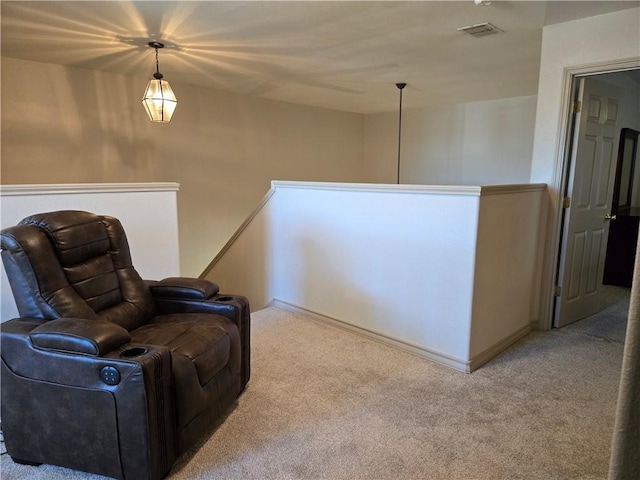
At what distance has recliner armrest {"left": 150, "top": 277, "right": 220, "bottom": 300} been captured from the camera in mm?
2430

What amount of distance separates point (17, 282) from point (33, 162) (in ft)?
10.0

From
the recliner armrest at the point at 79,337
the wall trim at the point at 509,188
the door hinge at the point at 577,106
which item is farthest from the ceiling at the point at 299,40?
the recliner armrest at the point at 79,337

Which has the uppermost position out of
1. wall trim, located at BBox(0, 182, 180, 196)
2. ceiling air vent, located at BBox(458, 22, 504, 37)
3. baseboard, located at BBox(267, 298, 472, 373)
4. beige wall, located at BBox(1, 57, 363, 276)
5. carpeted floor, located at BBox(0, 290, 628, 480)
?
ceiling air vent, located at BBox(458, 22, 504, 37)

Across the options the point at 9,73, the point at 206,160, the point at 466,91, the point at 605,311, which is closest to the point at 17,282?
the point at 9,73

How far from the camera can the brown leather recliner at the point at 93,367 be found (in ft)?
5.35

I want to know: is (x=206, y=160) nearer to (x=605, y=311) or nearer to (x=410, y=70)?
(x=410, y=70)

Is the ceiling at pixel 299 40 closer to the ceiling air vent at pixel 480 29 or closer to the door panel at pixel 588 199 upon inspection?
the ceiling air vent at pixel 480 29

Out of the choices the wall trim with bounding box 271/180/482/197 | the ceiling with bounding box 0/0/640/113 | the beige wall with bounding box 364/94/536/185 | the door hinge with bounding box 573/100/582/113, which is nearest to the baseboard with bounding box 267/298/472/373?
the wall trim with bounding box 271/180/482/197

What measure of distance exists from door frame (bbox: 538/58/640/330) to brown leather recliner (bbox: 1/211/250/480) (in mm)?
2608

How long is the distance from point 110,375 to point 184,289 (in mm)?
873

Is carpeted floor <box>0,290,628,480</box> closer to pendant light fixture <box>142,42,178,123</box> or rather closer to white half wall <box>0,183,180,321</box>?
white half wall <box>0,183,180,321</box>

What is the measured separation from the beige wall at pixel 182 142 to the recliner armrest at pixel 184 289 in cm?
293

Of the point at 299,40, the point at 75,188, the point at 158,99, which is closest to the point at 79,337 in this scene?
the point at 75,188

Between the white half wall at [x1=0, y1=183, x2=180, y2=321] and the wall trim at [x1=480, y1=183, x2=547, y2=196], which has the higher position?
the wall trim at [x1=480, y1=183, x2=547, y2=196]
